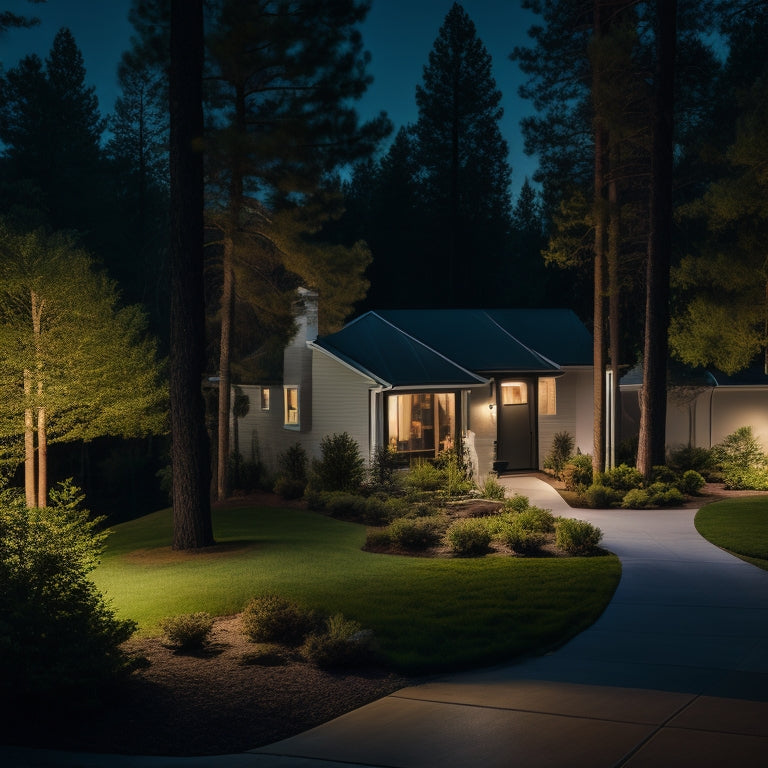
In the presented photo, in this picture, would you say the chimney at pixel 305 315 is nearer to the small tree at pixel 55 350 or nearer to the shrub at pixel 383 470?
the shrub at pixel 383 470

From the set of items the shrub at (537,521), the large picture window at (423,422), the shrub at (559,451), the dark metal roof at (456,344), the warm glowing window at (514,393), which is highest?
the dark metal roof at (456,344)

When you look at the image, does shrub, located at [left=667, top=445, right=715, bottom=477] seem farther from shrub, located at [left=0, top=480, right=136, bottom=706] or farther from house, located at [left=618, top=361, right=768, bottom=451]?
shrub, located at [left=0, top=480, right=136, bottom=706]

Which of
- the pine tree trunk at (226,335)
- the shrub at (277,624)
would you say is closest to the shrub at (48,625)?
the shrub at (277,624)

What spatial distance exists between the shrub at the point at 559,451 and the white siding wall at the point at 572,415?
0.12 m

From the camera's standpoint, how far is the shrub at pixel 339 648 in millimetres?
7742

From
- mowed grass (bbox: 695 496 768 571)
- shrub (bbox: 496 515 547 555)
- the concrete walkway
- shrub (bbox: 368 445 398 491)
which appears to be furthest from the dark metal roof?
the concrete walkway

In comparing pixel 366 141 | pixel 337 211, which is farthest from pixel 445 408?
pixel 366 141

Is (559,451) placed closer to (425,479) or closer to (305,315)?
(425,479)

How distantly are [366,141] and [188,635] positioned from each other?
1312 cm

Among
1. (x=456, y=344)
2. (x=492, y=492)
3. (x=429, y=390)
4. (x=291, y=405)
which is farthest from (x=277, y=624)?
(x=456, y=344)

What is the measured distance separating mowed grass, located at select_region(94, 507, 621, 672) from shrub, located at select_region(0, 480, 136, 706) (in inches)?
43.3

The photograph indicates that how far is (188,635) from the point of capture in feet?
27.2

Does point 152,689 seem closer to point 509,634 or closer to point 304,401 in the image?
point 509,634

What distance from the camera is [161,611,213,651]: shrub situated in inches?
327
